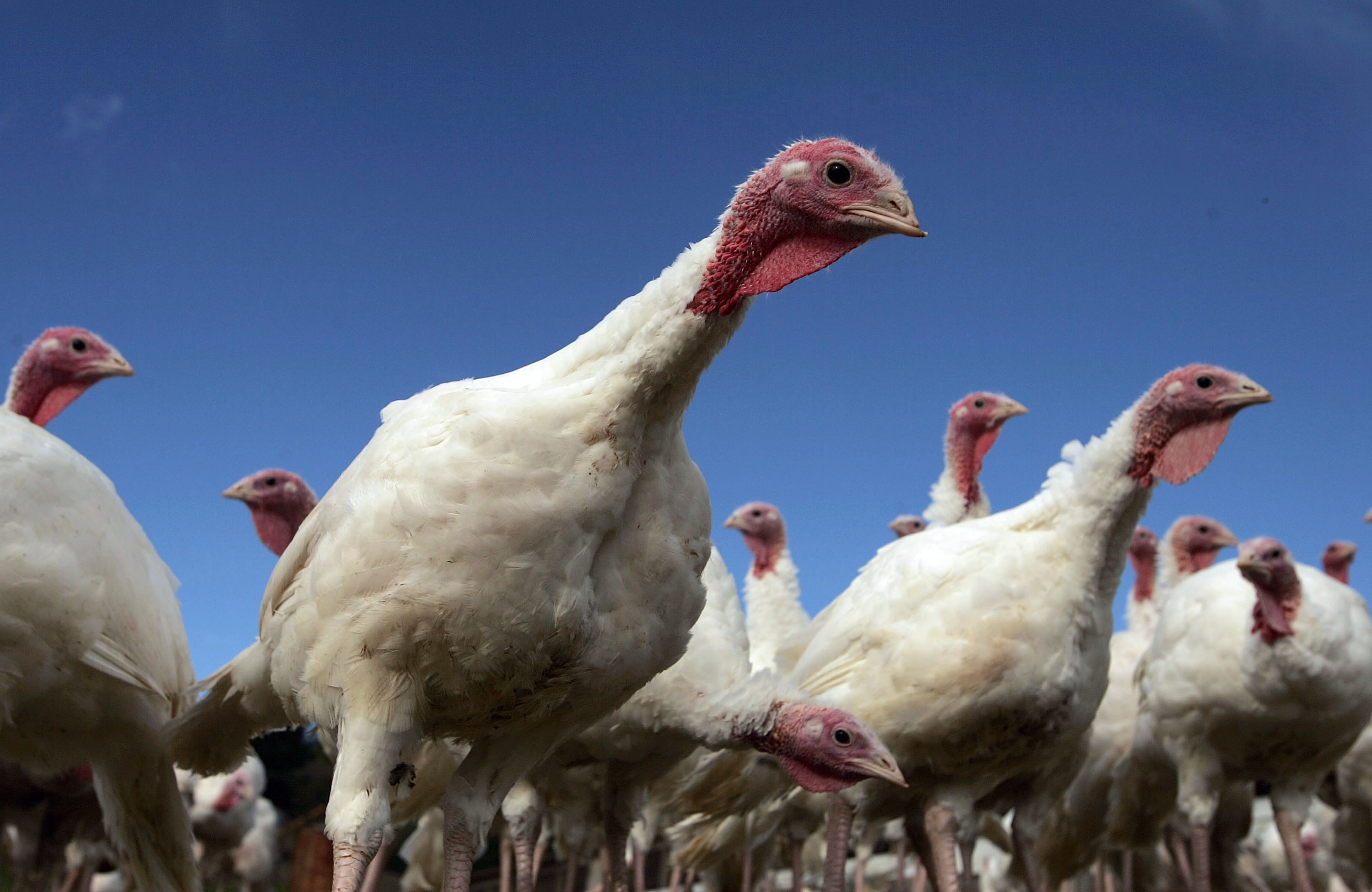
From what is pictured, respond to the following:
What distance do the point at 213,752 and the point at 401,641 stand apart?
164cm

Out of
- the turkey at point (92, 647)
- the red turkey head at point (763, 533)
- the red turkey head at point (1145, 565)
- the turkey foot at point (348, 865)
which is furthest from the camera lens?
the red turkey head at point (1145, 565)

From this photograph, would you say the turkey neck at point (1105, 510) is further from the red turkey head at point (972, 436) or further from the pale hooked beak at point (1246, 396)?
the red turkey head at point (972, 436)

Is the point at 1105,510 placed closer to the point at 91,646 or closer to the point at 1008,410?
the point at 1008,410

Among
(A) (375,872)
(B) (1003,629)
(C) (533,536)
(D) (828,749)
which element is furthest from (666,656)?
(A) (375,872)

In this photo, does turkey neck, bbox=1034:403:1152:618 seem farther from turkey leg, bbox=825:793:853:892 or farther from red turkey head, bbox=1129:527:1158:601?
red turkey head, bbox=1129:527:1158:601

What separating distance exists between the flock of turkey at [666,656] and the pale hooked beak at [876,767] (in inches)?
0.5

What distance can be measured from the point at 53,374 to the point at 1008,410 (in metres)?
6.19

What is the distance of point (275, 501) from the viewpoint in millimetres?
6555

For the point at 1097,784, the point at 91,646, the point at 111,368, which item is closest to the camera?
the point at 91,646

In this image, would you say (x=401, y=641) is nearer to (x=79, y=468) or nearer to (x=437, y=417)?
(x=437, y=417)

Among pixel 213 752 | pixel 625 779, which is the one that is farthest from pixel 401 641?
pixel 625 779

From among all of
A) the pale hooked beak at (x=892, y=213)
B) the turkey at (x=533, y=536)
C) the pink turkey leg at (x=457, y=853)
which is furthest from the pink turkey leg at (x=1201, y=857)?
the pale hooked beak at (x=892, y=213)

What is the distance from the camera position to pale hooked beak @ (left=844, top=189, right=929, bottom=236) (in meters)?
3.08

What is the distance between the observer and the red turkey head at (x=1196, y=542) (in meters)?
9.87
